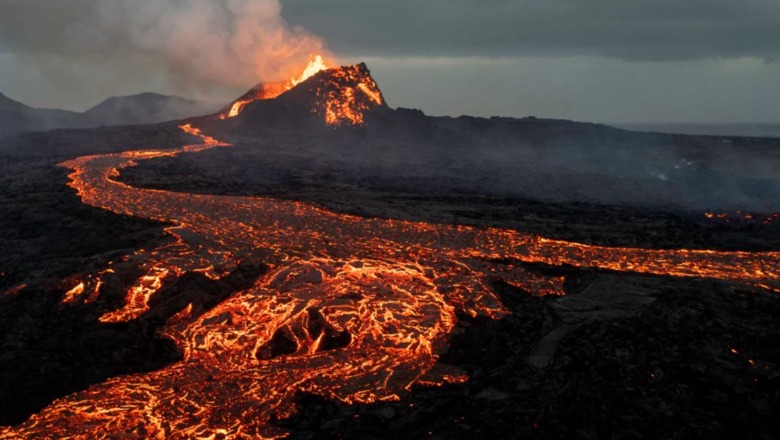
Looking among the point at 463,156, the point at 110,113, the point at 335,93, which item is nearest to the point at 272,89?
the point at 335,93

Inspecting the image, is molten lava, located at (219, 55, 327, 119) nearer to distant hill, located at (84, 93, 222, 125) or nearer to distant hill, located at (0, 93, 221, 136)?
distant hill, located at (0, 93, 221, 136)

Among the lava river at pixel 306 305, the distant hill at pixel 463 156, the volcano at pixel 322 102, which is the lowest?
the lava river at pixel 306 305

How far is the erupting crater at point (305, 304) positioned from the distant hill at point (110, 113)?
9751 centimetres

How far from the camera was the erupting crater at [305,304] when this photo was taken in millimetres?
12602

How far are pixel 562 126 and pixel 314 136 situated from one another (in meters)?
40.7

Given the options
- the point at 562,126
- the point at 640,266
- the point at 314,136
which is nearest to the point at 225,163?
the point at 314,136

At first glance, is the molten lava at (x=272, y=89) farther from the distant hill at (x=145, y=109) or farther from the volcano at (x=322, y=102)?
the distant hill at (x=145, y=109)

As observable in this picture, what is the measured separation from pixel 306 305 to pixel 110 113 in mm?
142241

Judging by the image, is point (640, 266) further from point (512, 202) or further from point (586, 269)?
point (512, 202)

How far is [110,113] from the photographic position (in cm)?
14162

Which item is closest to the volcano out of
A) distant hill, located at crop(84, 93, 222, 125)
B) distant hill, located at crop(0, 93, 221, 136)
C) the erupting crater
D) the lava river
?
distant hill, located at crop(0, 93, 221, 136)

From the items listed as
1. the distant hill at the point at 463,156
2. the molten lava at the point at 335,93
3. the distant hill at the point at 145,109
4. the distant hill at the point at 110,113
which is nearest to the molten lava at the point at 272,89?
the molten lava at the point at 335,93

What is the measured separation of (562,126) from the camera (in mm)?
93500

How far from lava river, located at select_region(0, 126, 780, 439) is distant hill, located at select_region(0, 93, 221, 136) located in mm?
97849
